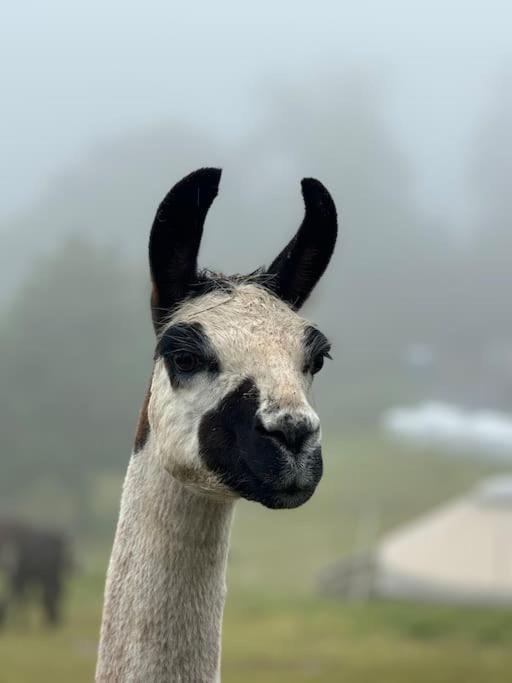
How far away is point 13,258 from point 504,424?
2538cm

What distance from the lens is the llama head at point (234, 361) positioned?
2.99 metres

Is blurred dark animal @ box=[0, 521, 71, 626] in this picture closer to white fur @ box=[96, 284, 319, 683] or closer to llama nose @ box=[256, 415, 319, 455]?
white fur @ box=[96, 284, 319, 683]

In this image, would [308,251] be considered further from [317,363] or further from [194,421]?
[194,421]

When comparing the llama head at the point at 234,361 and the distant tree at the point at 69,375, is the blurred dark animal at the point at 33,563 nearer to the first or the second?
the distant tree at the point at 69,375

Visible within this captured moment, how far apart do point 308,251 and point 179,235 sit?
1.38ft

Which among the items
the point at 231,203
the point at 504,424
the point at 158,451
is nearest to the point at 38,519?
the point at 504,424

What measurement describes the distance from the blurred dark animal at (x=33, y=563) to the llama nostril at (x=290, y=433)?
1746 centimetres

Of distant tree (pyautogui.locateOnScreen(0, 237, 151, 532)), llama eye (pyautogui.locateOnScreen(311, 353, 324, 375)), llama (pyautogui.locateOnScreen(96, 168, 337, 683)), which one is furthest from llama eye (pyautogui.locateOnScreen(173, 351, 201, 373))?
distant tree (pyautogui.locateOnScreen(0, 237, 151, 532))

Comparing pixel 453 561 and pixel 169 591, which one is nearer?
pixel 169 591

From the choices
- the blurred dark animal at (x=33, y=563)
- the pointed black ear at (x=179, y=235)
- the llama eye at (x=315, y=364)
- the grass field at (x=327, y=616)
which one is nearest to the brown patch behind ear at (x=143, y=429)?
the pointed black ear at (x=179, y=235)

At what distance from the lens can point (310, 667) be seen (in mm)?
17969

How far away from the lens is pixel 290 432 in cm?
294

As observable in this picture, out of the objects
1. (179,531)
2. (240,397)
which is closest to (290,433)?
(240,397)

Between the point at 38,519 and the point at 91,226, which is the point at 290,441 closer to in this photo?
the point at 38,519
